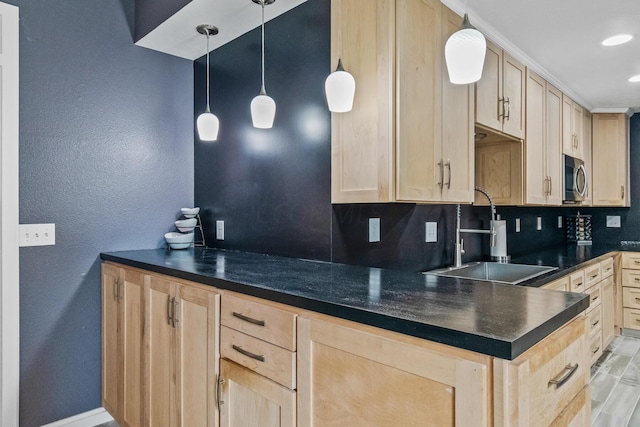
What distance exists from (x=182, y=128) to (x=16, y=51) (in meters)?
0.94

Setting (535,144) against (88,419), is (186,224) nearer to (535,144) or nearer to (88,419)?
(88,419)

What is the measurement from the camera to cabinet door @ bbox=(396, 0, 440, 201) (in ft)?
5.34

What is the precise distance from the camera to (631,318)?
387 centimetres

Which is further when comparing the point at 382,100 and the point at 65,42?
the point at 65,42

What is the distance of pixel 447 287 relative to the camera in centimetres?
127

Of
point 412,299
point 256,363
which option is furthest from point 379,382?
point 256,363

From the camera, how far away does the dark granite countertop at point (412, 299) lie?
2.66ft

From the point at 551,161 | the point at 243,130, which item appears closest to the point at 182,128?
the point at 243,130

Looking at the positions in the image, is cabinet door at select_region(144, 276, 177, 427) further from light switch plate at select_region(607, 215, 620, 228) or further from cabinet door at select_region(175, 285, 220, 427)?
light switch plate at select_region(607, 215, 620, 228)

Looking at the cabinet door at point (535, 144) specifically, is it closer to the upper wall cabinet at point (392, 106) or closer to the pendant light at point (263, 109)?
the upper wall cabinet at point (392, 106)

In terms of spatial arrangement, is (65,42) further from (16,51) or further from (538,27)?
(538,27)

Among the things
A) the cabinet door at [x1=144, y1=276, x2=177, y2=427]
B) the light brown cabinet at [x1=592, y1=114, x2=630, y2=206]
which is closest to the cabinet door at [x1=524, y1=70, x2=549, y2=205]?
the light brown cabinet at [x1=592, y1=114, x2=630, y2=206]

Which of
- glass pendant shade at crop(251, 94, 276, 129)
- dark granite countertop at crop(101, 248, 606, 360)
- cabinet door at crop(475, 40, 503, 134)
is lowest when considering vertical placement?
dark granite countertop at crop(101, 248, 606, 360)

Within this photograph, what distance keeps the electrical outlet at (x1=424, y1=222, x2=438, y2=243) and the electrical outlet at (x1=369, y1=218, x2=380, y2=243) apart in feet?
1.64
